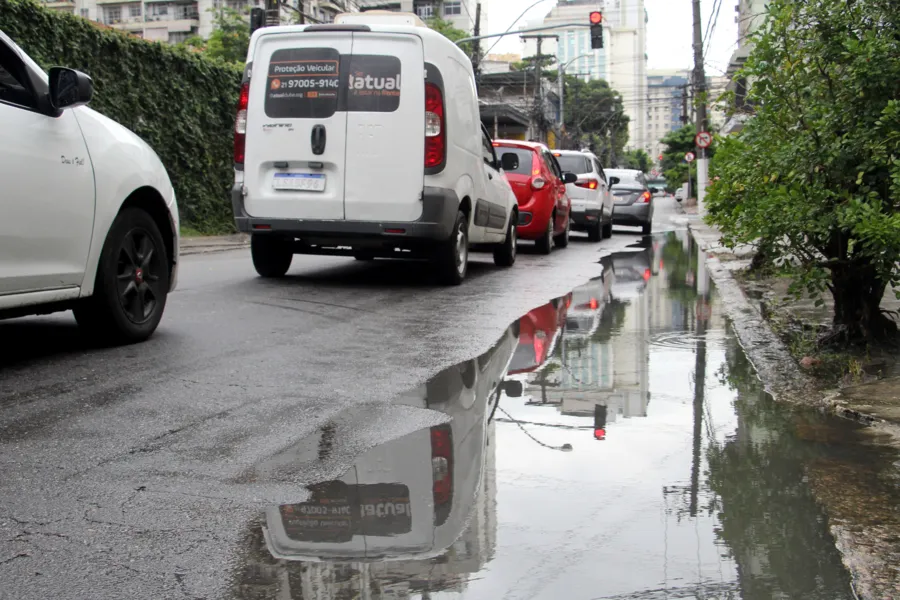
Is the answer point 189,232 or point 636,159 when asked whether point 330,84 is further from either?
point 636,159

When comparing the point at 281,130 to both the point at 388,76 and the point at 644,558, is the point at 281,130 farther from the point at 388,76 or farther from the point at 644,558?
the point at 644,558

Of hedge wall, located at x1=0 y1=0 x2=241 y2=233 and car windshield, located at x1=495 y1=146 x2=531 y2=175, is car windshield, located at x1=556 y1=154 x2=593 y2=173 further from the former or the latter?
hedge wall, located at x1=0 y1=0 x2=241 y2=233

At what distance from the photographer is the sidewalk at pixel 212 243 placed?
1698 cm

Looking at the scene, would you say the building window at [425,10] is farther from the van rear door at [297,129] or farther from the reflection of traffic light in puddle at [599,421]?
the reflection of traffic light in puddle at [599,421]

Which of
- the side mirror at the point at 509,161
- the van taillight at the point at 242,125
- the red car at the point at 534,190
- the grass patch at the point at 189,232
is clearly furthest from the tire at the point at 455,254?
the grass patch at the point at 189,232

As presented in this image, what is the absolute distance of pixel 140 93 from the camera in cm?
1872

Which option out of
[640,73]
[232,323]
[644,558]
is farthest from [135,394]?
[640,73]

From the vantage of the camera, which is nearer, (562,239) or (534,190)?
(534,190)

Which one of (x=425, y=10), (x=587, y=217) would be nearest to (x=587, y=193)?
(x=587, y=217)

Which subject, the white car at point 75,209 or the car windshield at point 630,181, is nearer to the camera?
the white car at point 75,209

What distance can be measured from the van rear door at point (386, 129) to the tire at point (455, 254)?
Result: 0.73 metres

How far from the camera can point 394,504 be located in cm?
366

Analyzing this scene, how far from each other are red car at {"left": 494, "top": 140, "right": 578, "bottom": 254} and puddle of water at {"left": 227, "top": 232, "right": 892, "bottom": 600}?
A: 9.81 metres

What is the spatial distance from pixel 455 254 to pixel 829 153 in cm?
500
